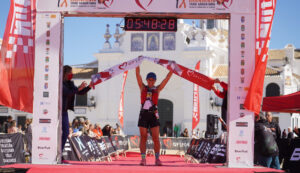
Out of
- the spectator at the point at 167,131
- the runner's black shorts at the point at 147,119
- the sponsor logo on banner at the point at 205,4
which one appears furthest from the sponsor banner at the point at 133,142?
the spectator at the point at 167,131

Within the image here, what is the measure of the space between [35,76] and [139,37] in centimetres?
3320

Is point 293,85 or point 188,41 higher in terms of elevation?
point 188,41

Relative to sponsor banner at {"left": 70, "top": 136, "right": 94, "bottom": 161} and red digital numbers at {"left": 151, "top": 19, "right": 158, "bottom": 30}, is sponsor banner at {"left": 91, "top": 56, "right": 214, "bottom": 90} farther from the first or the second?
sponsor banner at {"left": 70, "top": 136, "right": 94, "bottom": 161}

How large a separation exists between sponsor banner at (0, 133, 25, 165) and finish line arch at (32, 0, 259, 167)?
378cm

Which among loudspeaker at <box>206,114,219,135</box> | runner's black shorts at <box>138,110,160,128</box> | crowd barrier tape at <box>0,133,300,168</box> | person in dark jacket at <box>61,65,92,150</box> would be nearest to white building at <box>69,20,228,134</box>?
loudspeaker at <box>206,114,219,135</box>

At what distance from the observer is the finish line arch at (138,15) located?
8875 millimetres

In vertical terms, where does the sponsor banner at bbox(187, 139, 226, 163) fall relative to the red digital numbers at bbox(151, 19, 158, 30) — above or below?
below

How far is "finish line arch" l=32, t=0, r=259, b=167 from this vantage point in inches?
349

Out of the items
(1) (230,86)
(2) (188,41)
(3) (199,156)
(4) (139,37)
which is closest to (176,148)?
(3) (199,156)

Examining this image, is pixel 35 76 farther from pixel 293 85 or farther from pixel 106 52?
pixel 293 85

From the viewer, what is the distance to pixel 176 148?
20.6 meters

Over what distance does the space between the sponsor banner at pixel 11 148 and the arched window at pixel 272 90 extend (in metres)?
31.6

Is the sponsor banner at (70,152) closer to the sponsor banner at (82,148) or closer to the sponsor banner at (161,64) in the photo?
the sponsor banner at (82,148)

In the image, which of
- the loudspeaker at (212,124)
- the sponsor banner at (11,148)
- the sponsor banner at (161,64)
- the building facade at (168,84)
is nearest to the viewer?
the sponsor banner at (161,64)
